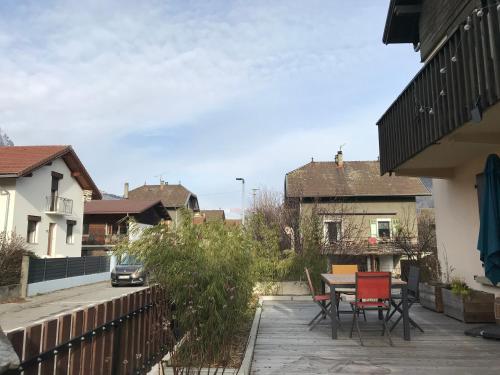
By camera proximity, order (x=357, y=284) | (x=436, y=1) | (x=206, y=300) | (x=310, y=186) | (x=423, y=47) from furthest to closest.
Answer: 1. (x=310, y=186)
2. (x=423, y=47)
3. (x=436, y=1)
4. (x=357, y=284)
5. (x=206, y=300)

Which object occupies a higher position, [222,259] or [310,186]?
[310,186]

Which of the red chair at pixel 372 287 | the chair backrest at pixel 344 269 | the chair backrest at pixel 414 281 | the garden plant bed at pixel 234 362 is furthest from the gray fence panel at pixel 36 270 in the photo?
the chair backrest at pixel 414 281

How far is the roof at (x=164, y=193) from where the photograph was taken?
51250mm

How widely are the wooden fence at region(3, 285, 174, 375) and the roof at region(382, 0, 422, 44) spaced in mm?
8606

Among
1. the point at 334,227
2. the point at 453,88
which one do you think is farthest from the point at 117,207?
the point at 453,88

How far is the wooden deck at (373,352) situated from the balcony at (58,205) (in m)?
19.0

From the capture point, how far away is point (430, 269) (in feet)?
39.0

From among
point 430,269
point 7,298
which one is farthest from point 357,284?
point 7,298

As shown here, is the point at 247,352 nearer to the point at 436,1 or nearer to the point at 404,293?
the point at 404,293

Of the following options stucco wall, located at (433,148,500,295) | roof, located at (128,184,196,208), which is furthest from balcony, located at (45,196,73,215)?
roof, located at (128,184,196,208)

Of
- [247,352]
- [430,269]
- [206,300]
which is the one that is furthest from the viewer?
[430,269]

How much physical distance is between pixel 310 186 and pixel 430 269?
1749 cm

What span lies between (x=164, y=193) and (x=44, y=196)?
99.2 feet

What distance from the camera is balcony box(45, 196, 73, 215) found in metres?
22.5
